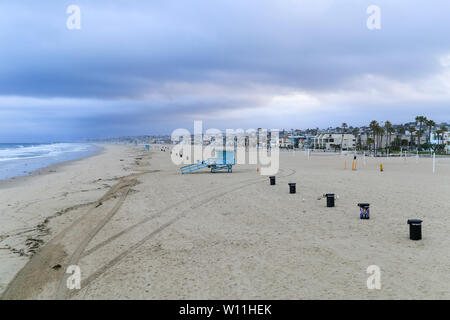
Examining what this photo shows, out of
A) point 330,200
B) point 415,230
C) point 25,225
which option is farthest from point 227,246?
point 25,225

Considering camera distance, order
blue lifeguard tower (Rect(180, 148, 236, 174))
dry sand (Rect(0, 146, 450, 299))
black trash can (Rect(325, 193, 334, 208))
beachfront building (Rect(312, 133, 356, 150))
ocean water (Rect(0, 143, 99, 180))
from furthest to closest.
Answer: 1. beachfront building (Rect(312, 133, 356, 150))
2. ocean water (Rect(0, 143, 99, 180))
3. blue lifeguard tower (Rect(180, 148, 236, 174))
4. black trash can (Rect(325, 193, 334, 208))
5. dry sand (Rect(0, 146, 450, 299))

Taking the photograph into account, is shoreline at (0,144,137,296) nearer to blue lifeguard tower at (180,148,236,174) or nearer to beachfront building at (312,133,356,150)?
blue lifeguard tower at (180,148,236,174)

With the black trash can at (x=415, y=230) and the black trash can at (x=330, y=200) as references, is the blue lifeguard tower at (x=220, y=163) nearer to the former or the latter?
the black trash can at (x=330, y=200)

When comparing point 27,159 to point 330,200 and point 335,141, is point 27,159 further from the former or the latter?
point 335,141

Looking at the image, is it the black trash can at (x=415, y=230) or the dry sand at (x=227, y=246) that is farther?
the black trash can at (x=415, y=230)

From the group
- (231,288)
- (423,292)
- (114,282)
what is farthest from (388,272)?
(114,282)

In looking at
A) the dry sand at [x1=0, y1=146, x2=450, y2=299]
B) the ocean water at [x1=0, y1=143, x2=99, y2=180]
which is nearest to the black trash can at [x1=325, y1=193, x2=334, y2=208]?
the dry sand at [x1=0, y1=146, x2=450, y2=299]

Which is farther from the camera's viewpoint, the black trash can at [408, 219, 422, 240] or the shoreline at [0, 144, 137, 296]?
the black trash can at [408, 219, 422, 240]

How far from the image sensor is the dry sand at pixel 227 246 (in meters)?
5.11

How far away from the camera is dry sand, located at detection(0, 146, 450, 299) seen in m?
5.11

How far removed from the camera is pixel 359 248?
6707 mm

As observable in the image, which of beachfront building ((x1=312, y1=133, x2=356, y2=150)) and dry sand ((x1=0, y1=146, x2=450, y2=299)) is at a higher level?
beachfront building ((x1=312, y1=133, x2=356, y2=150))

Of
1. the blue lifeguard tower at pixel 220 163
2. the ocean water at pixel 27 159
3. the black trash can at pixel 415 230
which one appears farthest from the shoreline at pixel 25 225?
the ocean water at pixel 27 159

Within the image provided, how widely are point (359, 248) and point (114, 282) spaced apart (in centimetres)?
503
